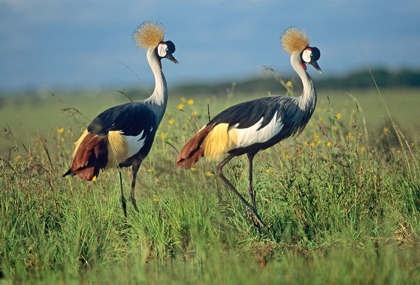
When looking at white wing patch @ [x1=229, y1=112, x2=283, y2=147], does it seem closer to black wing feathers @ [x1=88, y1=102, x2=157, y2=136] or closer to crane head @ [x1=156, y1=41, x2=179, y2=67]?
black wing feathers @ [x1=88, y1=102, x2=157, y2=136]

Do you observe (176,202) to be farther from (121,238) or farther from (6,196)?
(6,196)

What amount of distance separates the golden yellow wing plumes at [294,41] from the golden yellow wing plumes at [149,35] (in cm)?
145

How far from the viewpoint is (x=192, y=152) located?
512cm

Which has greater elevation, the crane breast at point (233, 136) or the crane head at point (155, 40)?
the crane head at point (155, 40)

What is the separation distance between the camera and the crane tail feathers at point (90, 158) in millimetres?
5129

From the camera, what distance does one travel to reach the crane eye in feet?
20.0

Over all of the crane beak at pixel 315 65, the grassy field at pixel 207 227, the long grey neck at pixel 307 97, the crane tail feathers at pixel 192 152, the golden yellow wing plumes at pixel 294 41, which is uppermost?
the golden yellow wing plumes at pixel 294 41

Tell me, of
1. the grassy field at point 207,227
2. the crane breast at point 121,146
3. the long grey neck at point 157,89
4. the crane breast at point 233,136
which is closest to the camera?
the grassy field at point 207,227

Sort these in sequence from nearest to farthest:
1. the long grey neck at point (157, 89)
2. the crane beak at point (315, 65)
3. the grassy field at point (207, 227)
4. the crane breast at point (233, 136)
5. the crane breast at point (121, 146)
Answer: the grassy field at point (207, 227)
the crane breast at point (233, 136)
the crane breast at point (121, 146)
the crane beak at point (315, 65)
the long grey neck at point (157, 89)

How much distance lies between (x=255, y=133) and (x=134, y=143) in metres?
1.26

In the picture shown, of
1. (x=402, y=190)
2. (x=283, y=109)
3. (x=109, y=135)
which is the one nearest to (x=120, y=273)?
(x=109, y=135)

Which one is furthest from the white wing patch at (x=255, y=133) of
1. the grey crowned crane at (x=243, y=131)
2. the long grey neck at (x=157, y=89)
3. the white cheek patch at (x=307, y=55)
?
the long grey neck at (x=157, y=89)

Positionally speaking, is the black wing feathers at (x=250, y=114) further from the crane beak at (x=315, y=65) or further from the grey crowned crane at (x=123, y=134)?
the grey crowned crane at (x=123, y=134)

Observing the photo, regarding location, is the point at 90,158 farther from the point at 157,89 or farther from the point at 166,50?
the point at 166,50
